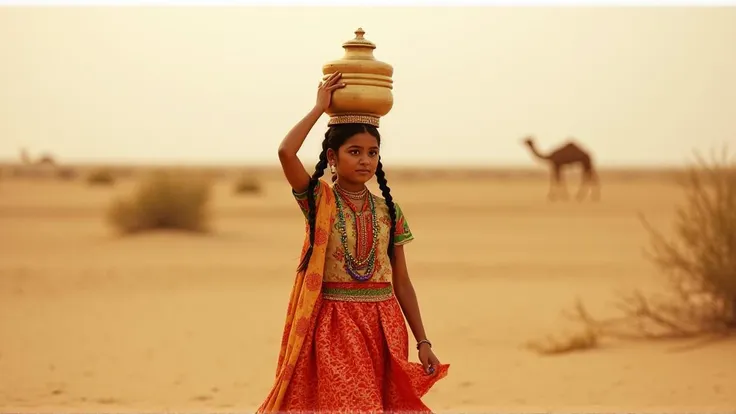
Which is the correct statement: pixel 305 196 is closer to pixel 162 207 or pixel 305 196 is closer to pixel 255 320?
pixel 255 320

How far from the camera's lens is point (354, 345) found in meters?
4.43

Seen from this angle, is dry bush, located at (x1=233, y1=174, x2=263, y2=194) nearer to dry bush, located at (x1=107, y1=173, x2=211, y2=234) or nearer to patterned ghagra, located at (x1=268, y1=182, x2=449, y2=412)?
dry bush, located at (x1=107, y1=173, x2=211, y2=234)

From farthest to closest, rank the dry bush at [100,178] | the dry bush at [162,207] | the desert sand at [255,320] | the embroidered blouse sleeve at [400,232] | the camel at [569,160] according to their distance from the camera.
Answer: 1. the dry bush at [100,178]
2. the camel at [569,160]
3. the dry bush at [162,207]
4. the desert sand at [255,320]
5. the embroidered blouse sleeve at [400,232]

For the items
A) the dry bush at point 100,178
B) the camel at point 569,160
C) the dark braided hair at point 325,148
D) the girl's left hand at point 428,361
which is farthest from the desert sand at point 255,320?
the dry bush at point 100,178

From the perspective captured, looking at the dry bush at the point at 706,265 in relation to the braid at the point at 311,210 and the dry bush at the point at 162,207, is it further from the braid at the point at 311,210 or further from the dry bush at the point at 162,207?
the dry bush at the point at 162,207

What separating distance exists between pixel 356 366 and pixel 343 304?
0.27 metres

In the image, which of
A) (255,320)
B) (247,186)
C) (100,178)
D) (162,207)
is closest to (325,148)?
(255,320)

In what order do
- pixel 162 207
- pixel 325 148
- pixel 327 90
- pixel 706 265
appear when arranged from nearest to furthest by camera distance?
pixel 327 90, pixel 325 148, pixel 706 265, pixel 162 207

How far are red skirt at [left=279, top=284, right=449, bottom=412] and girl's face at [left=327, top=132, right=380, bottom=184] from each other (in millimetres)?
542

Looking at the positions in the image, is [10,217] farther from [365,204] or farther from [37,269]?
[365,204]

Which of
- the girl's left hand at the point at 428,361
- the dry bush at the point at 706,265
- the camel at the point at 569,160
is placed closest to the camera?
the girl's left hand at the point at 428,361

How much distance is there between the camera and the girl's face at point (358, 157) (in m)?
4.48

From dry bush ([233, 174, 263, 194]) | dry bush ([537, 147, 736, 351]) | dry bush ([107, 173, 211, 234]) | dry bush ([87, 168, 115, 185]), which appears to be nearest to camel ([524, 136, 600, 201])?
dry bush ([233, 174, 263, 194])

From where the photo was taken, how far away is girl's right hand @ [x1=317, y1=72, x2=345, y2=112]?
4.40 meters
